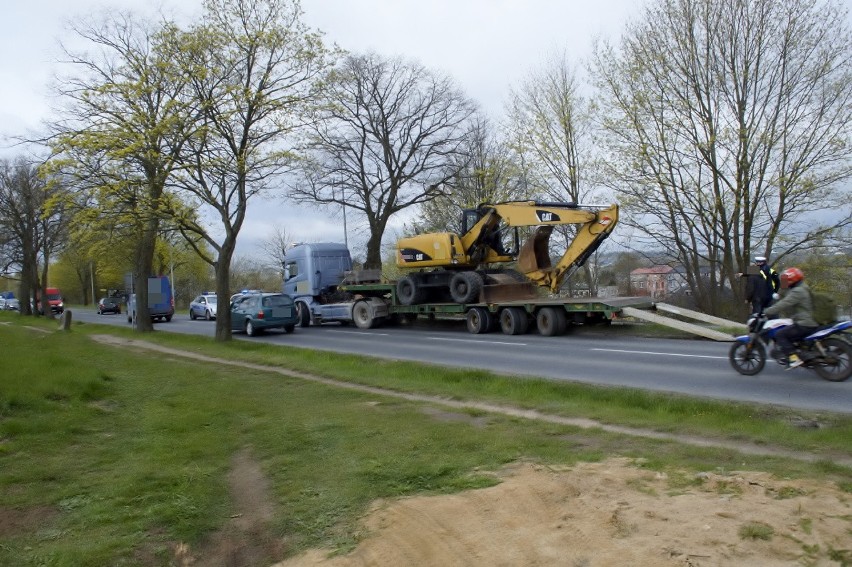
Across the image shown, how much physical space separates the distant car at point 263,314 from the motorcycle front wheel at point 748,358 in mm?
17604

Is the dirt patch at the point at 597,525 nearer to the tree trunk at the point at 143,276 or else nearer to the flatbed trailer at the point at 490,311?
the flatbed trailer at the point at 490,311

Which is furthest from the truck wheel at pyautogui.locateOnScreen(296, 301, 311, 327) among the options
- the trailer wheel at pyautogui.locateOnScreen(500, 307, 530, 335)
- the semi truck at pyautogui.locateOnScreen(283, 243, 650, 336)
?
the trailer wheel at pyautogui.locateOnScreen(500, 307, 530, 335)

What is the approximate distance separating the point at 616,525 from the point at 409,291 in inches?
841

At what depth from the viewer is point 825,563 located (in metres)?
3.55

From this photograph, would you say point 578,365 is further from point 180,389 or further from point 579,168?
point 579,168

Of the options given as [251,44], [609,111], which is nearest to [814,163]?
[609,111]

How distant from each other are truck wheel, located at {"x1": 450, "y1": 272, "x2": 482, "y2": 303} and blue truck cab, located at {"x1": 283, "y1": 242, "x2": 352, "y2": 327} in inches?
287

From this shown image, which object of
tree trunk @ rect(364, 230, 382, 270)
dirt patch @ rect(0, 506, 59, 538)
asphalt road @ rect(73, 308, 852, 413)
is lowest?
dirt patch @ rect(0, 506, 59, 538)

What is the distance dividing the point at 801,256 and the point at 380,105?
857 inches

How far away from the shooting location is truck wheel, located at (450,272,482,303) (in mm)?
22516

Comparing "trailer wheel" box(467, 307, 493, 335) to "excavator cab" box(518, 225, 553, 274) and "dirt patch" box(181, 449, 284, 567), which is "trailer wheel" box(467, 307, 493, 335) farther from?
"dirt patch" box(181, 449, 284, 567)

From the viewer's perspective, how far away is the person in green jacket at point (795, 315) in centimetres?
1001

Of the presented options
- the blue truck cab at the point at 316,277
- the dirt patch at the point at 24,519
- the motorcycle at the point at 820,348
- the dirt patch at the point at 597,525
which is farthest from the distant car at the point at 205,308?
the dirt patch at the point at 597,525

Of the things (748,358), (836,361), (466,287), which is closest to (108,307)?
(466,287)
